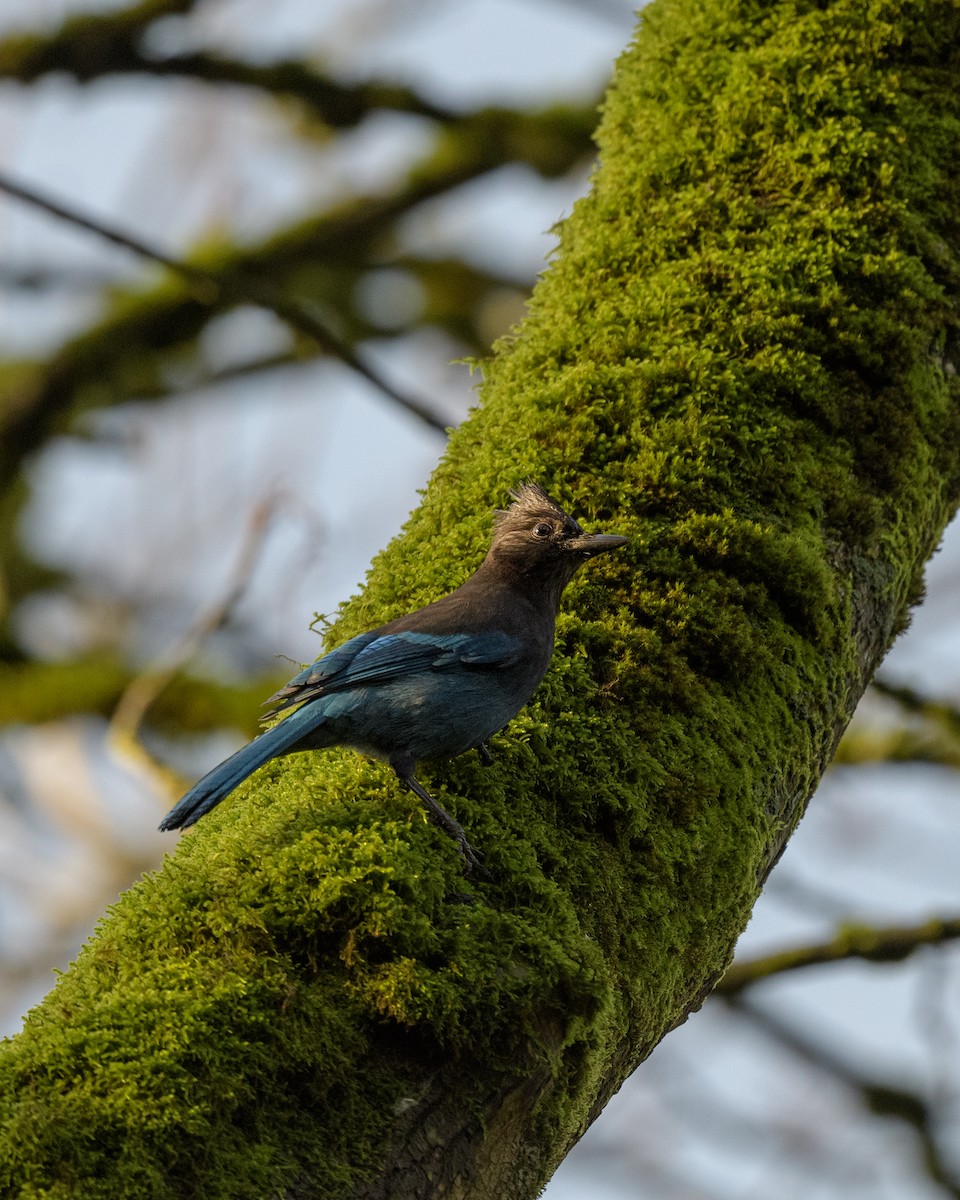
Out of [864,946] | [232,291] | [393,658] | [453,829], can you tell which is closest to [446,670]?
[393,658]

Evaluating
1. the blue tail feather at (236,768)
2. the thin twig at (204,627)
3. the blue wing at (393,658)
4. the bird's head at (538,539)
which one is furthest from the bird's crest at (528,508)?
the thin twig at (204,627)

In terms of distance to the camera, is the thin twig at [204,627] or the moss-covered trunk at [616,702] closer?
the moss-covered trunk at [616,702]

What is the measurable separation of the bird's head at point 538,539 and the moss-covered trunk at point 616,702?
7cm

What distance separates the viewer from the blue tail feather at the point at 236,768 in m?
3.02

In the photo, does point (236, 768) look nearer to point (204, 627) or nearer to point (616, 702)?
point (616, 702)

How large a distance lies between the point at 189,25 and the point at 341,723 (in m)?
6.27

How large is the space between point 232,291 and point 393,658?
239 centimetres

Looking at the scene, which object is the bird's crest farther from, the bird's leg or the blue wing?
the bird's leg

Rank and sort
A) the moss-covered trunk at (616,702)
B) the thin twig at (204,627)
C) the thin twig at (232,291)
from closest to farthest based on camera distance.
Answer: the moss-covered trunk at (616,702), the thin twig at (232,291), the thin twig at (204,627)

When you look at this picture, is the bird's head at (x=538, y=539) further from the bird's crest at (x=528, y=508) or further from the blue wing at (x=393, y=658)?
the blue wing at (x=393, y=658)

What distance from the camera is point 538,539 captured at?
11.3 ft

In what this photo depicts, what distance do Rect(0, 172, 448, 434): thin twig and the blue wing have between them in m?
1.56

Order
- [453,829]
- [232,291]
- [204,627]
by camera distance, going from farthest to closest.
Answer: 1. [204,627]
2. [232,291]
3. [453,829]

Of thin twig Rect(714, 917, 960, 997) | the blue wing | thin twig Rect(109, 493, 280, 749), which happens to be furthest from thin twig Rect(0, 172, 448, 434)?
thin twig Rect(714, 917, 960, 997)
